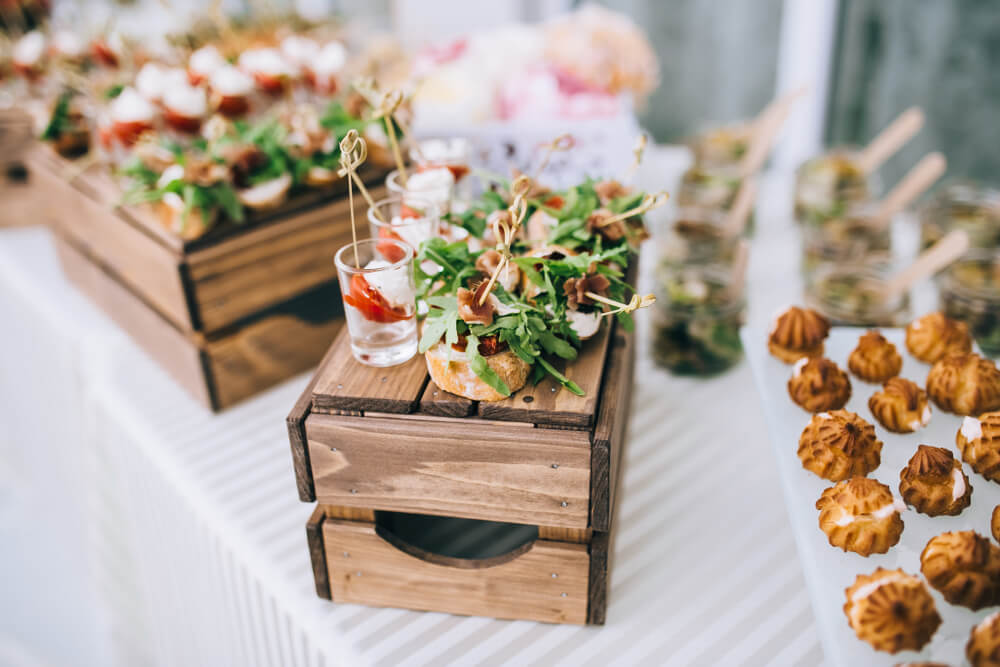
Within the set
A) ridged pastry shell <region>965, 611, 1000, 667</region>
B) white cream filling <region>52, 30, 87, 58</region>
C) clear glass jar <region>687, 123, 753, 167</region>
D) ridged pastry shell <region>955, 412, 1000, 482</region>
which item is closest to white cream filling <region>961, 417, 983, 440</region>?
ridged pastry shell <region>955, 412, 1000, 482</region>

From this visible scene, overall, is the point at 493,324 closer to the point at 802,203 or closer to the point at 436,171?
the point at 436,171

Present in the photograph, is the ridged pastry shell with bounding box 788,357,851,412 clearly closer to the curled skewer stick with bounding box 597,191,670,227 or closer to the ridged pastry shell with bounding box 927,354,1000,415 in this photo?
the ridged pastry shell with bounding box 927,354,1000,415

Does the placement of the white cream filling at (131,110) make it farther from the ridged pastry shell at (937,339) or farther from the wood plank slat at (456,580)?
the ridged pastry shell at (937,339)

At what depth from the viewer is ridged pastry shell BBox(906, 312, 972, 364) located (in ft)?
3.19

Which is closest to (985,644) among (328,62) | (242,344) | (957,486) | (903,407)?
(957,486)

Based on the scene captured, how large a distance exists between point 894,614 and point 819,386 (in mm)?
306

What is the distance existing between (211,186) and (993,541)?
1.05 m

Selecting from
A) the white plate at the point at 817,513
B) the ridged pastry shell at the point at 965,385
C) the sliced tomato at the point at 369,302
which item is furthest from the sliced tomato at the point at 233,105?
the ridged pastry shell at the point at 965,385

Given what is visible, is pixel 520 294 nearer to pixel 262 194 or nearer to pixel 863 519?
pixel 863 519

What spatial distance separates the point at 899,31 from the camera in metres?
2.13

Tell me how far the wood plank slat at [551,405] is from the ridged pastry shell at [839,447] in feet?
0.79

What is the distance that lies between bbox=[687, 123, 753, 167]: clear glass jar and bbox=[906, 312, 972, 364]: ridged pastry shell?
70 cm

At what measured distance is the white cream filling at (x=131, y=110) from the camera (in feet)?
4.17

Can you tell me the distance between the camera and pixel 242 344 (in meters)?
1.20
